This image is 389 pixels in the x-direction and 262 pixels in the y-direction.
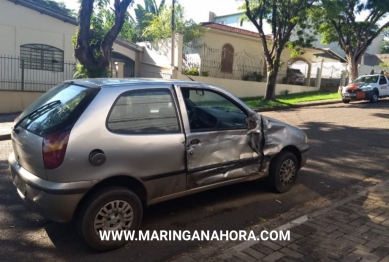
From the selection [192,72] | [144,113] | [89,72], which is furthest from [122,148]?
[192,72]

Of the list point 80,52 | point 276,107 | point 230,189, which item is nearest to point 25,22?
point 80,52

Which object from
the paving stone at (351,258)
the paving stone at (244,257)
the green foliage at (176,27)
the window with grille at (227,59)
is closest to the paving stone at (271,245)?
the paving stone at (244,257)

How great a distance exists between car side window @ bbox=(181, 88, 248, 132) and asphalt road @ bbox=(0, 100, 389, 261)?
3.56ft

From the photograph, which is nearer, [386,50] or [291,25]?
[291,25]

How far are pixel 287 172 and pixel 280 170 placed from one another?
168 millimetres

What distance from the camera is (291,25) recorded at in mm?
17219

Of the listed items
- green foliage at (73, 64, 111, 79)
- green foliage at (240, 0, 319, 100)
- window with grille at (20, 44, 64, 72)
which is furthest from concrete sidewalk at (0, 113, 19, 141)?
green foliage at (240, 0, 319, 100)

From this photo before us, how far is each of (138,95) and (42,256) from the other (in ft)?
6.06

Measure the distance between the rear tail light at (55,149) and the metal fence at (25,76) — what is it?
12871 millimetres

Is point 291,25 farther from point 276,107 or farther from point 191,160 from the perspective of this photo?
point 191,160

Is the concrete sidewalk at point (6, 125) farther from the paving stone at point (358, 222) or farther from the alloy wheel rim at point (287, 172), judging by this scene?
the paving stone at point (358, 222)

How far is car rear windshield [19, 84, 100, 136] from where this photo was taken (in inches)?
144

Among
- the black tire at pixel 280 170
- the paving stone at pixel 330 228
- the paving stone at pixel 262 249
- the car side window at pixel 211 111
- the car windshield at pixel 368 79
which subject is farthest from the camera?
the car windshield at pixel 368 79

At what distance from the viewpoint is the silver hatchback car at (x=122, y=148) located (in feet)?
11.7
